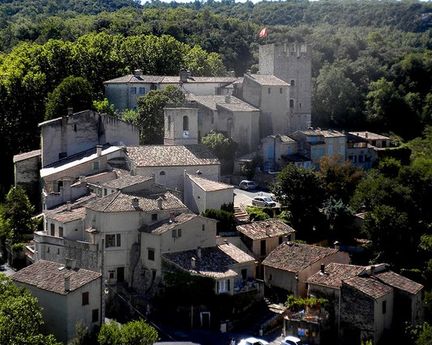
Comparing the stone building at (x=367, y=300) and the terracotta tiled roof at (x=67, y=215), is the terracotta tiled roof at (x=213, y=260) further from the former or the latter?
the terracotta tiled roof at (x=67, y=215)

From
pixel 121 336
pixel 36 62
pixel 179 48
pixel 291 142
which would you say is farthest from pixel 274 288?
pixel 179 48

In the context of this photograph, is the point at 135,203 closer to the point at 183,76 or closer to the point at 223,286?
the point at 223,286

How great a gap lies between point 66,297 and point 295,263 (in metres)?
12.3

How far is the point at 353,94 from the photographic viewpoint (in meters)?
77.1

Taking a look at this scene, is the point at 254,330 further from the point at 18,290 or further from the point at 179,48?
the point at 179,48

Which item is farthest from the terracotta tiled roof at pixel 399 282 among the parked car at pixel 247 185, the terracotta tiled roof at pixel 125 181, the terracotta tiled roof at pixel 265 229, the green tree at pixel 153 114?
the green tree at pixel 153 114

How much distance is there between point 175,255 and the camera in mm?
39531

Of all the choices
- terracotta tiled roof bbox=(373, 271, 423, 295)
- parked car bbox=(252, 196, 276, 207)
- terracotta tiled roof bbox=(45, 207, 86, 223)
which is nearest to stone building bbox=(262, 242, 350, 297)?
terracotta tiled roof bbox=(373, 271, 423, 295)

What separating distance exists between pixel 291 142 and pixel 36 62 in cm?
2391

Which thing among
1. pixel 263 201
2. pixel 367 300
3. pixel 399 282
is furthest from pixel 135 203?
pixel 399 282

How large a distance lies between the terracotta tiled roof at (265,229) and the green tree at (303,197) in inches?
67.0

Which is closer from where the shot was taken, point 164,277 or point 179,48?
point 164,277

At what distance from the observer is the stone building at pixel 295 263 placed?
40.8m

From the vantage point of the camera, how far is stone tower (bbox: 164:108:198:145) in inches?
2029
